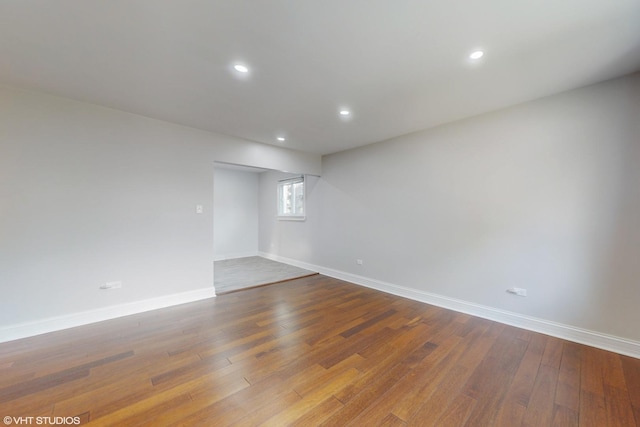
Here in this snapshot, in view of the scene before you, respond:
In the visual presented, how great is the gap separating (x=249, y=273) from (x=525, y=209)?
469 centimetres

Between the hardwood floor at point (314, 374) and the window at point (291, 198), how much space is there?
3333mm

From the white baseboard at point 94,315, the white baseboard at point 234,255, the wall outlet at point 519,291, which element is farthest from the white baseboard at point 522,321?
the white baseboard at point 234,255

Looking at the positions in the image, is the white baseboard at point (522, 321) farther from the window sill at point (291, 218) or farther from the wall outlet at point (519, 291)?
the window sill at point (291, 218)

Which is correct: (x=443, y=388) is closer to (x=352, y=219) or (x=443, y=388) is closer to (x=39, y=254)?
(x=352, y=219)

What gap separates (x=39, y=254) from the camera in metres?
2.54

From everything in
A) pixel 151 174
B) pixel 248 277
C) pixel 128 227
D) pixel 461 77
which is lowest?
pixel 248 277

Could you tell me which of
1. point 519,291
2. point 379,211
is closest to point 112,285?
point 379,211

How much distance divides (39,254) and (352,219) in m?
4.11

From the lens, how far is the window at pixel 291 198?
5.93 m

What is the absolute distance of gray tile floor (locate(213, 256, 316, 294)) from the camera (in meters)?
4.32

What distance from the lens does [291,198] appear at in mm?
6254

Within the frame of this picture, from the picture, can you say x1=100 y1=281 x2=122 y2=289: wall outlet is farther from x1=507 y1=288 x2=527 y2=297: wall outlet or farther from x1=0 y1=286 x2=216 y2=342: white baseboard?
x1=507 y1=288 x2=527 y2=297: wall outlet

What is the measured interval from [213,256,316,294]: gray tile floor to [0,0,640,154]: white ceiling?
287 cm

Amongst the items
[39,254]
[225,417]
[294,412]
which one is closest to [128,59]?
[39,254]
